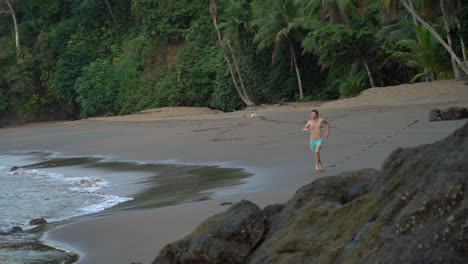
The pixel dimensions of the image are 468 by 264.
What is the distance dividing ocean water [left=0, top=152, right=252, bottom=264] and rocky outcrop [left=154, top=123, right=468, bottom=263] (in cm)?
306

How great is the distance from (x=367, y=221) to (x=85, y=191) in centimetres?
997

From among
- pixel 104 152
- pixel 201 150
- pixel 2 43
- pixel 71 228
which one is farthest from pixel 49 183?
pixel 2 43

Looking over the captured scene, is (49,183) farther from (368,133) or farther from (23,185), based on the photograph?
(368,133)

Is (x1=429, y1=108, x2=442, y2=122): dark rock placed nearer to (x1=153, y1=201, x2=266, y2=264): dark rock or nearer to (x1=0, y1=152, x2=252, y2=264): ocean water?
(x1=0, y1=152, x2=252, y2=264): ocean water

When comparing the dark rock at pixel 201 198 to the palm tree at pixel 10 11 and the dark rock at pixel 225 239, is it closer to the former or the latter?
the dark rock at pixel 225 239

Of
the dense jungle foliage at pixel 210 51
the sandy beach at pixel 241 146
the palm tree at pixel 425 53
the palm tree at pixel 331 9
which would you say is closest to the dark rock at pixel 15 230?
the sandy beach at pixel 241 146

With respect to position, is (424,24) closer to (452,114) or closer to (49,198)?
(452,114)

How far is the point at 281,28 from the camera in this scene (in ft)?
97.1

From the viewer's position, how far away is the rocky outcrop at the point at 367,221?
113 inches

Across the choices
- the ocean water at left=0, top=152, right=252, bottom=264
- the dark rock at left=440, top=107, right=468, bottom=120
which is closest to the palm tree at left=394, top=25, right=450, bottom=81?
the dark rock at left=440, top=107, right=468, bottom=120

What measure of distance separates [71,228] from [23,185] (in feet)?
23.0

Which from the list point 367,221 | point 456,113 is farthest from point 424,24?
point 367,221

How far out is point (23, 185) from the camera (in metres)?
14.9

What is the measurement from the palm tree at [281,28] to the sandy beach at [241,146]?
6.63m
